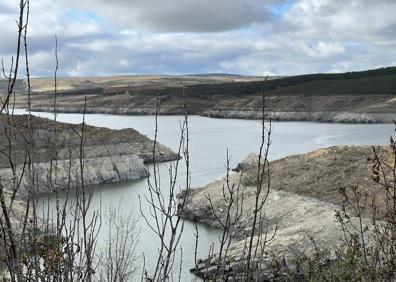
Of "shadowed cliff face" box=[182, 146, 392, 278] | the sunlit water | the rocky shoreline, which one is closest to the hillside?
the rocky shoreline

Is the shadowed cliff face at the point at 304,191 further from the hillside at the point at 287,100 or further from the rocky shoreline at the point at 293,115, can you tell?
the hillside at the point at 287,100

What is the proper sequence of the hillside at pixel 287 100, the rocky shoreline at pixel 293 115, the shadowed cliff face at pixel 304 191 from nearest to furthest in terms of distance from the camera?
the shadowed cliff face at pixel 304 191 < the rocky shoreline at pixel 293 115 < the hillside at pixel 287 100

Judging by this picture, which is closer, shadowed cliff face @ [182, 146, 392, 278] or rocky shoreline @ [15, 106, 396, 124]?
shadowed cliff face @ [182, 146, 392, 278]

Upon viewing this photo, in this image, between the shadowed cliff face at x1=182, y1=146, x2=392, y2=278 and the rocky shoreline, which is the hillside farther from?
the shadowed cliff face at x1=182, y1=146, x2=392, y2=278

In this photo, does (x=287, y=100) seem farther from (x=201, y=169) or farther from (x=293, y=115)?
(x=201, y=169)

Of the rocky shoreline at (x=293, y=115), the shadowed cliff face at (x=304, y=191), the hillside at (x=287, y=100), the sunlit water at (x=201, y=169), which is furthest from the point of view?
the hillside at (x=287, y=100)

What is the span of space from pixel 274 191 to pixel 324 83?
107 metres

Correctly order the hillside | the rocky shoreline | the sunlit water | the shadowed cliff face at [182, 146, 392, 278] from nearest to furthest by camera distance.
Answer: the sunlit water < the shadowed cliff face at [182, 146, 392, 278] < the rocky shoreline < the hillside

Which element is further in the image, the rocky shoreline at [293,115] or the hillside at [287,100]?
the hillside at [287,100]

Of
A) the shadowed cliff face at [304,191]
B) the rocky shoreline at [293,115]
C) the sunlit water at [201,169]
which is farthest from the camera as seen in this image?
the rocky shoreline at [293,115]

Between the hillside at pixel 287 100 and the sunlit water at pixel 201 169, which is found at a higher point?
the hillside at pixel 287 100

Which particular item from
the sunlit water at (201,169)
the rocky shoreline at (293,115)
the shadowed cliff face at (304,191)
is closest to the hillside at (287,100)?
the rocky shoreline at (293,115)

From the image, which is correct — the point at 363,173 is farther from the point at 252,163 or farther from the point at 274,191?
the point at 252,163

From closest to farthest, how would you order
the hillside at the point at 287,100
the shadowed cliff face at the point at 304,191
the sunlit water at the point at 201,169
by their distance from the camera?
the sunlit water at the point at 201,169 < the shadowed cliff face at the point at 304,191 < the hillside at the point at 287,100
